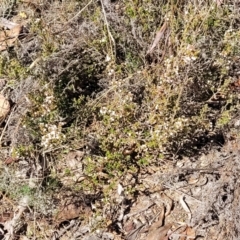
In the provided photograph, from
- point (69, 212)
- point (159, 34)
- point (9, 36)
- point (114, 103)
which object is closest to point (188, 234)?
point (69, 212)

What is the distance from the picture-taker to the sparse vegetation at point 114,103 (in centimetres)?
327

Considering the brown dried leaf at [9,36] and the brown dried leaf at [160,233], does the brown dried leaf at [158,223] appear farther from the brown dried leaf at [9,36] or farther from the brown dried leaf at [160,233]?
the brown dried leaf at [9,36]

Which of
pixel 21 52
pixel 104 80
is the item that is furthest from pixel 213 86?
pixel 21 52

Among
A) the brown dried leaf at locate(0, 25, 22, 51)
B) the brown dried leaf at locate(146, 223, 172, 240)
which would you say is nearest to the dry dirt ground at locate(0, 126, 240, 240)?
the brown dried leaf at locate(146, 223, 172, 240)

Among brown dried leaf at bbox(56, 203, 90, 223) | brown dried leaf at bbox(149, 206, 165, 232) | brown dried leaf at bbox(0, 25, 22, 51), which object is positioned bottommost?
brown dried leaf at bbox(149, 206, 165, 232)

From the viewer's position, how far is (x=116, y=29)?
378 centimetres

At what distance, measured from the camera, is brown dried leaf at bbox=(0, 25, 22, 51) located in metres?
4.10

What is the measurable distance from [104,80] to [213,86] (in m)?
0.78

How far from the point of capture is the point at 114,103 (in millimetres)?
3312

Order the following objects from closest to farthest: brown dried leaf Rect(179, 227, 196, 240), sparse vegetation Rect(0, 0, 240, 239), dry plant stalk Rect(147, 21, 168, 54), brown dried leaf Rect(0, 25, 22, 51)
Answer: brown dried leaf Rect(179, 227, 196, 240), sparse vegetation Rect(0, 0, 240, 239), dry plant stalk Rect(147, 21, 168, 54), brown dried leaf Rect(0, 25, 22, 51)

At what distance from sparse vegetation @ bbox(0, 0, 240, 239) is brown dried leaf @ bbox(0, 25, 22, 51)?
0.35 meters

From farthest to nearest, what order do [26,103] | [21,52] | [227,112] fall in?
[21,52] → [26,103] → [227,112]

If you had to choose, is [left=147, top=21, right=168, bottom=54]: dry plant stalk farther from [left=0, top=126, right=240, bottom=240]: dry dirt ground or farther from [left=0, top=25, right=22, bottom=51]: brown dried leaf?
[left=0, top=25, right=22, bottom=51]: brown dried leaf

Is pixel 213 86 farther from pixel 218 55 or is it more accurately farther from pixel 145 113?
pixel 145 113
